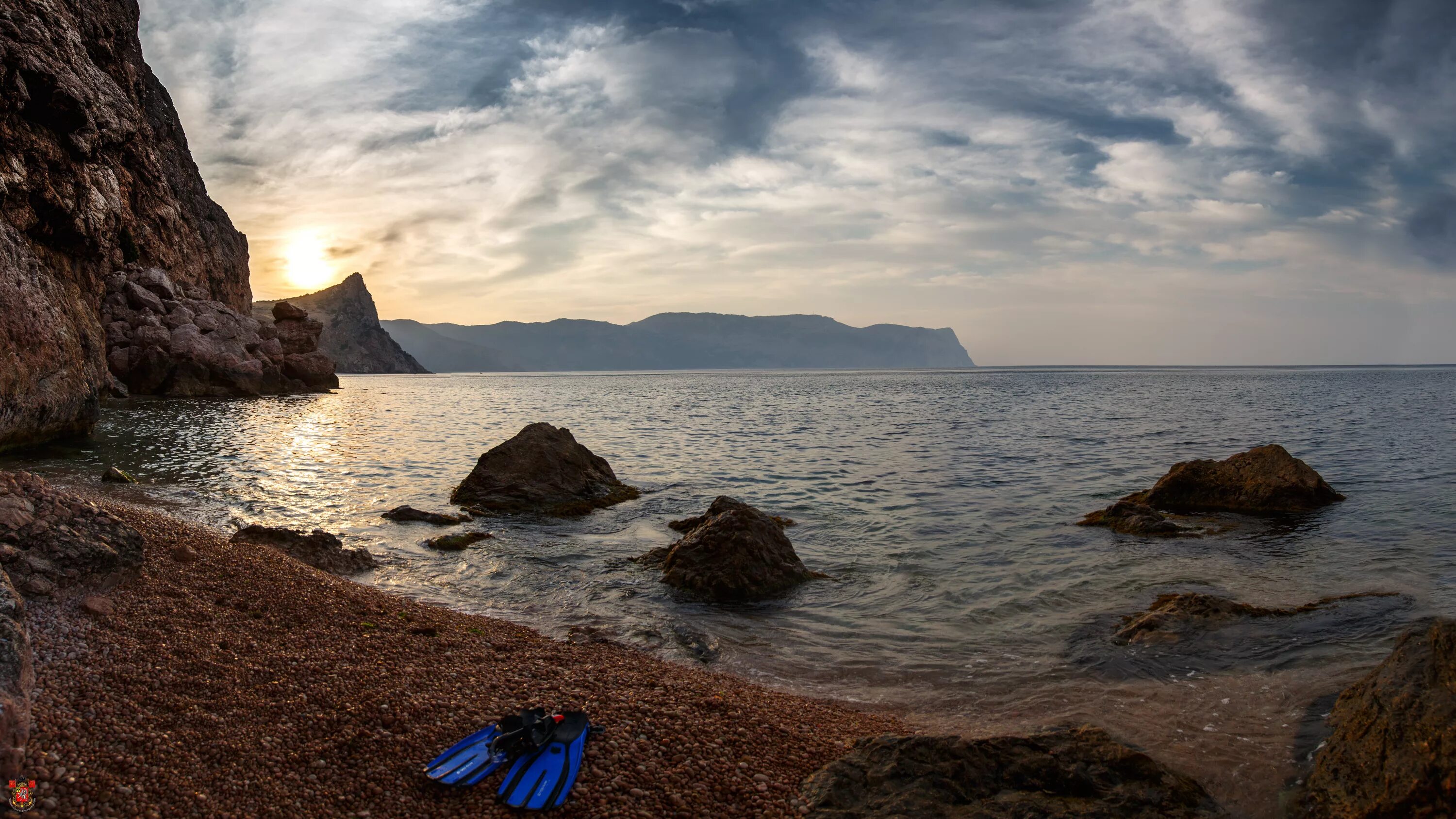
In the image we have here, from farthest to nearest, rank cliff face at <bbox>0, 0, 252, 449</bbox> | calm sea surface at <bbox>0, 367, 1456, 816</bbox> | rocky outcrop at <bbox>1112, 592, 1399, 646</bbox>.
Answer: cliff face at <bbox>0, 0, 252, 449</bbox> → rocky outcrop at <bbox>1112, 592, 1399, 646</bbox> → calm sea surface at <bbox>0, 367, 1456, 816</bbox>

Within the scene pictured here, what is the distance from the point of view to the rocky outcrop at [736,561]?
10859 mm

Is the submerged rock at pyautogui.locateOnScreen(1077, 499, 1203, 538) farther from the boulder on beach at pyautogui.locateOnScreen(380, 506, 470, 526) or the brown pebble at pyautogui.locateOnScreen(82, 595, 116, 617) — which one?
the brown pebble at pyautogui.locateOnScreen(82, 595, 116, 617)

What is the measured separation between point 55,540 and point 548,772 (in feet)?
18.1

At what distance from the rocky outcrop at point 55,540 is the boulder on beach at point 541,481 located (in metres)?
9.33

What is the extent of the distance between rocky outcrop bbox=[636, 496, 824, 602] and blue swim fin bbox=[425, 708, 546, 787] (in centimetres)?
556

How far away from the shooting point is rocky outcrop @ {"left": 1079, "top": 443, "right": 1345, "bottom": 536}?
15.9 meters

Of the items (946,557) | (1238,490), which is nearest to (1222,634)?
(946,557)

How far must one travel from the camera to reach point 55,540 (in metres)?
6.70

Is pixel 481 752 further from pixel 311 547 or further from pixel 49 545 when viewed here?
pixel 311 547

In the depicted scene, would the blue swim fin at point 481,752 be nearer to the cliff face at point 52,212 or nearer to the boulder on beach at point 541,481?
the boulder on beach at point 541,481

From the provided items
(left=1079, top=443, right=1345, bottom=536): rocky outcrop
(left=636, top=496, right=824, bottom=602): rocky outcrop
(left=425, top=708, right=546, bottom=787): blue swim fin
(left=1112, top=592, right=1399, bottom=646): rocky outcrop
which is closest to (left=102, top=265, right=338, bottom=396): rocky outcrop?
(left=636, top=496, right=824, bottom=602): rocky outcrop

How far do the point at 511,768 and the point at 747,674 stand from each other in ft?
12.3

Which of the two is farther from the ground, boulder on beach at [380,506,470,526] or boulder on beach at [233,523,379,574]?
boulder on beach at [233,523,379,574]

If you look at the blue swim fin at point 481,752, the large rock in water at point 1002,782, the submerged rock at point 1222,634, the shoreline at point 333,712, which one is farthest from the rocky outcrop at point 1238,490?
the blue swim fin at point 481,752
